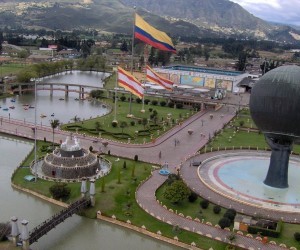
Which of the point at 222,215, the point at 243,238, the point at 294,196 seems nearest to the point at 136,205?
the point at 222,215

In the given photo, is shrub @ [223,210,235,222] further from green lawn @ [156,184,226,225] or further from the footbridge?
the footbridge

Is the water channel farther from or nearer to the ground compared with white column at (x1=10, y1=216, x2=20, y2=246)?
nearer to the ground

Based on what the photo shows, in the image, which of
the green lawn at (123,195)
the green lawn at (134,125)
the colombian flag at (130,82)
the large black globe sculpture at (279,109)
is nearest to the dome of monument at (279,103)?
the large black globe sculpture at (279,109)

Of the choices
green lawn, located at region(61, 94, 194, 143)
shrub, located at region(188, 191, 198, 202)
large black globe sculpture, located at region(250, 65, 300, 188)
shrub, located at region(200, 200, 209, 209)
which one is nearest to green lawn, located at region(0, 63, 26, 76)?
green lawn, located at region(61, 94, 194, 143)

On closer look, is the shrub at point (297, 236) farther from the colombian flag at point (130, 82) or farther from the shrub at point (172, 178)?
the colombian flag at point (130, 82)

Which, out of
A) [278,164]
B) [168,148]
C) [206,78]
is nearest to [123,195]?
[278,164]
